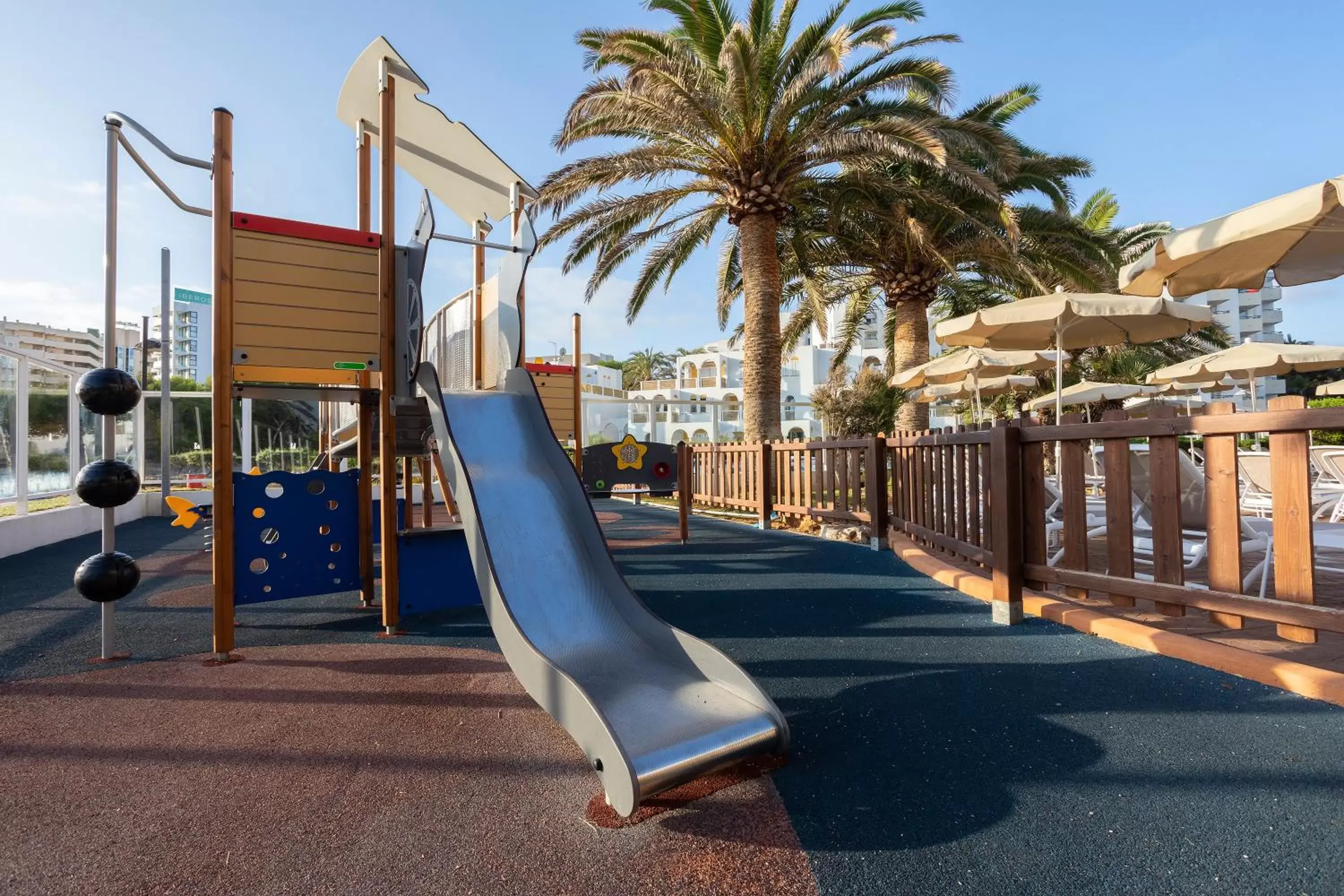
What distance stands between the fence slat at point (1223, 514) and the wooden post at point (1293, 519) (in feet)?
0.54

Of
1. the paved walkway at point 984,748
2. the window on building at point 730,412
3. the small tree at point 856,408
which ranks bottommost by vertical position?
the paved walkway at point 984,748

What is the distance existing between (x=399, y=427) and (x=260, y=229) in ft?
5.88

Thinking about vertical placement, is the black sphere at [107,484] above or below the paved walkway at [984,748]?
above

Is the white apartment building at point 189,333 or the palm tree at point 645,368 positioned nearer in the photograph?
the white apartment building at point 189,333

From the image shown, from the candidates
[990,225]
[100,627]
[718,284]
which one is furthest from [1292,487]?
[718,284]

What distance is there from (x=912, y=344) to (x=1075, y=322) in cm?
677

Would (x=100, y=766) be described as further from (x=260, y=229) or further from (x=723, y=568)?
(x=723, y=568)

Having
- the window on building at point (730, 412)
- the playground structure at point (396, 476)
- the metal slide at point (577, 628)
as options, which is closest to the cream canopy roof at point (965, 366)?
the playground structure at point (396, 476)

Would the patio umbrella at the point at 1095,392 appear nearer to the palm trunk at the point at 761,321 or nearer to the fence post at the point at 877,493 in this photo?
the palm trunk at the point at 761,321

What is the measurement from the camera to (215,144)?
3795 mm

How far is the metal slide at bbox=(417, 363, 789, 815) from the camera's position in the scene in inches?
86.0

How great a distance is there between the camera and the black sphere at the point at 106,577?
3.58 metres

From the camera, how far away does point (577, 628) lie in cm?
317

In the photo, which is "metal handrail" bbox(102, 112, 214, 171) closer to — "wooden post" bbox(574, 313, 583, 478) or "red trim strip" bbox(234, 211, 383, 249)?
"red trim strip" bbox(234, 211, 383, 249)
